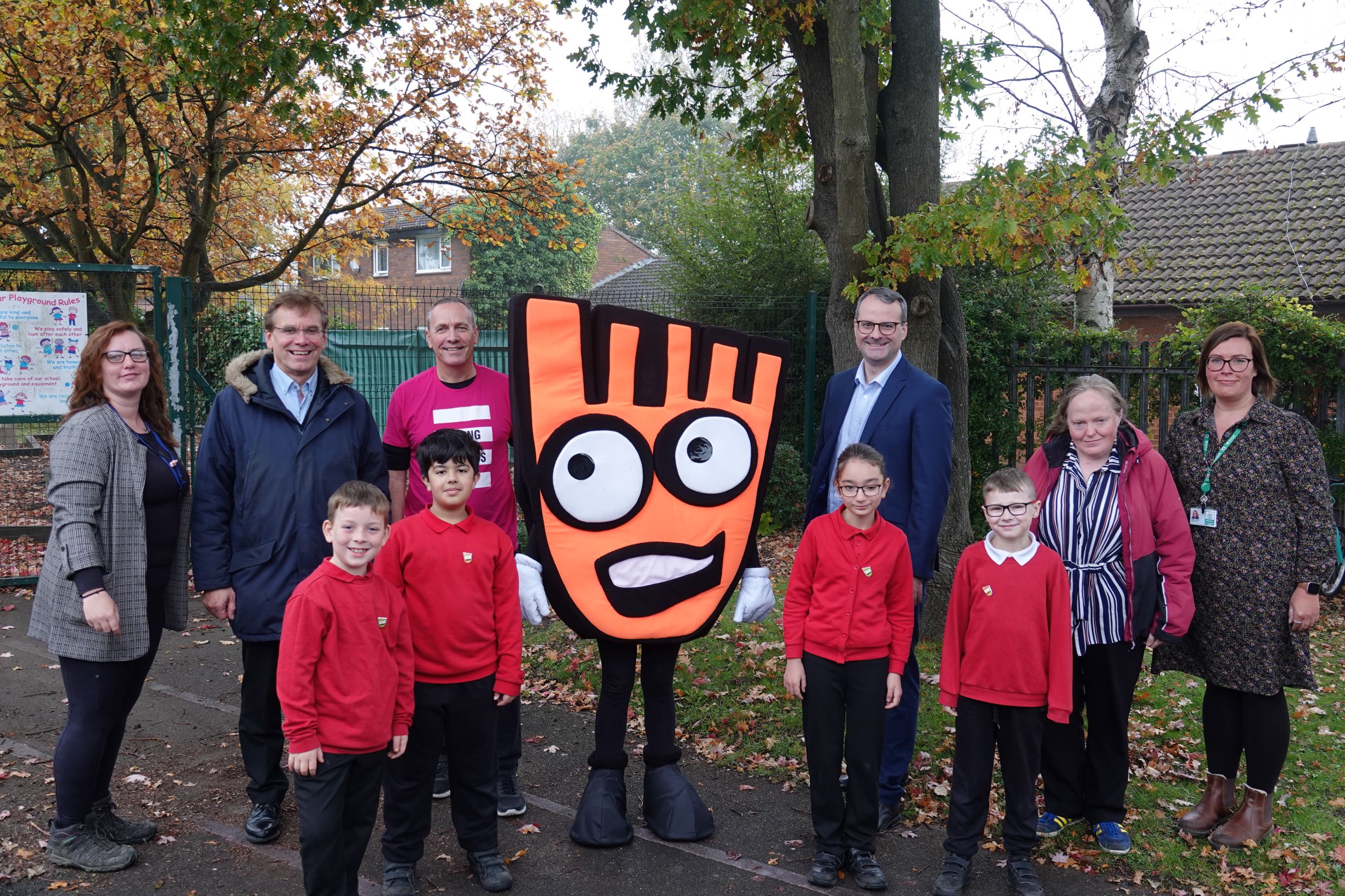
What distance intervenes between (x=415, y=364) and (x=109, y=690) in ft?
32.9

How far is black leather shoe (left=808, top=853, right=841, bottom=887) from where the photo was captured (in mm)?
3543

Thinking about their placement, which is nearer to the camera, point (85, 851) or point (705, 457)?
point (85, 851)

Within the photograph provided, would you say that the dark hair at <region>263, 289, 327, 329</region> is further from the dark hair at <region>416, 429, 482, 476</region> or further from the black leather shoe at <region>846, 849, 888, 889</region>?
the black leather shoe at <region>846, 849, 888, 889</region>

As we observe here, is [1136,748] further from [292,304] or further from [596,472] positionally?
[292,304]

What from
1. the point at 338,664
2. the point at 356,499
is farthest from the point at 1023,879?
the point at 356,499

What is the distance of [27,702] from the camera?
5414mm

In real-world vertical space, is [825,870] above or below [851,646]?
below

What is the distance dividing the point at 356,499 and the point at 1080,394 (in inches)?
104

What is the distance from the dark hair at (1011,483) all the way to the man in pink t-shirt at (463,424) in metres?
1.87

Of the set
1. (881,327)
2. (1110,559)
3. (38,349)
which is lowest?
(1110,559)

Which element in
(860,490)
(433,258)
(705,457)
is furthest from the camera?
(433,258)

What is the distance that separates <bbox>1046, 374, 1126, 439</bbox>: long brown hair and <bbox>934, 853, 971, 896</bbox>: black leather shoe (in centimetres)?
166

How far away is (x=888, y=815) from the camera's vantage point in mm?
3988

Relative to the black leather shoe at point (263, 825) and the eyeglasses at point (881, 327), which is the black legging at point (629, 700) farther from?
the eyeglasses at point (881, 327)
